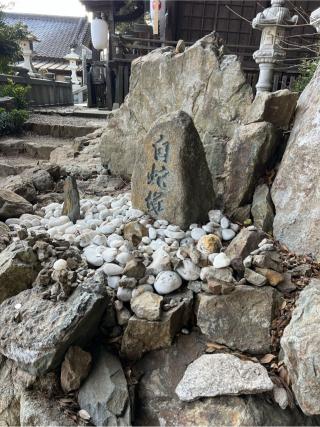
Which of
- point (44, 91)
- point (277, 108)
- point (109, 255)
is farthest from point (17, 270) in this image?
point (44, 91)

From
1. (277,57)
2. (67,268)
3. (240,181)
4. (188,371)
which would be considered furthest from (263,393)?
(277,57)

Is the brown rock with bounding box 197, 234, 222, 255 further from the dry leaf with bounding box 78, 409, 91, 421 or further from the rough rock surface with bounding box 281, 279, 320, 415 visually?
the dry leaf with bounding box 78, 409, 91, 421

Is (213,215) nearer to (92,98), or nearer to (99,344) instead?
(99,344)

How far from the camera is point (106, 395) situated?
199 cm

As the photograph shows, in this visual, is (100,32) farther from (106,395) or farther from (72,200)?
(106,395)

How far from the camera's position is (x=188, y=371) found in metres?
2.04

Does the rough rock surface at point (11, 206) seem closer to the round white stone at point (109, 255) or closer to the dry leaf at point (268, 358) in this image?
the round white stone at point (109, 255)

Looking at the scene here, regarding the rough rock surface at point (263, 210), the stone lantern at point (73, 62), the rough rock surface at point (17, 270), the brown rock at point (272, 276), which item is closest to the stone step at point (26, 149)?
the rough rock surface at point (17, 270)

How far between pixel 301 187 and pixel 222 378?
5.19 ft

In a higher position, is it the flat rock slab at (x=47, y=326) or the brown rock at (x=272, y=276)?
the brown rock at (x=272, y=276)

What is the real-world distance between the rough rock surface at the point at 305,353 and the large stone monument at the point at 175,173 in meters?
1.28

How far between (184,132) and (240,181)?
0.73 metres

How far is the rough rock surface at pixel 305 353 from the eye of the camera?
1.67 meters

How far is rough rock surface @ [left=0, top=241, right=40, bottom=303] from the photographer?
2354 millimetres
